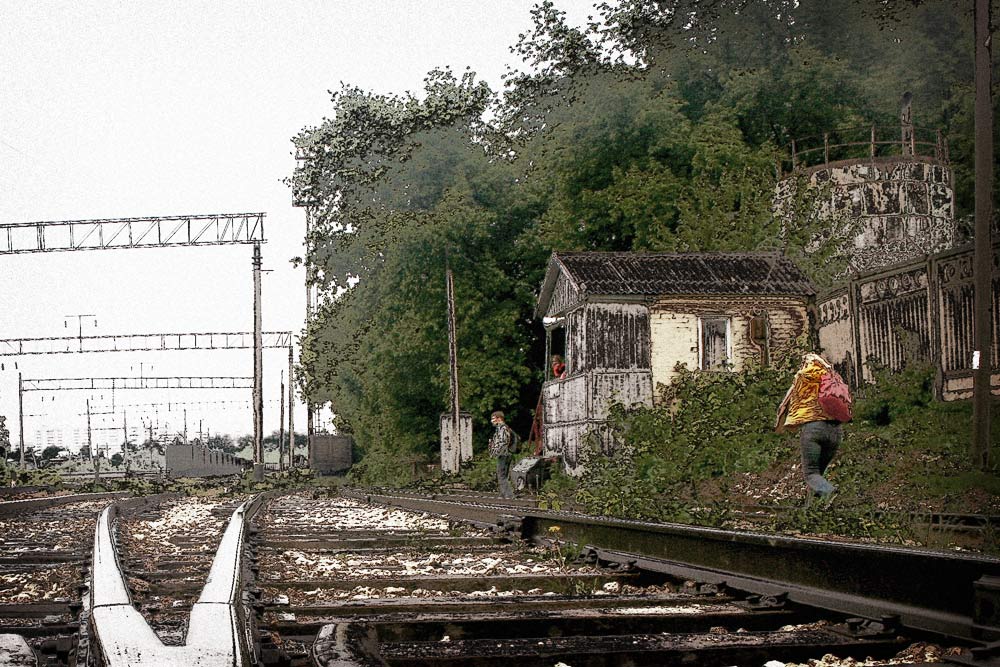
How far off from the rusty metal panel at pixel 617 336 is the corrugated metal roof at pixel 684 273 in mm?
406

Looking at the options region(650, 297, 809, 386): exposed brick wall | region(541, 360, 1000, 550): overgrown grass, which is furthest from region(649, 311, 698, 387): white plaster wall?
region(541, 360, 1000, 550): overgrown grass

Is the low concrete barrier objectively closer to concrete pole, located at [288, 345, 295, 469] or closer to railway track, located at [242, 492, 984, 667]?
railway track, located at [242, 492, 984, 667]

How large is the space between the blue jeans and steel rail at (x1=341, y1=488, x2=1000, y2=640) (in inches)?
108

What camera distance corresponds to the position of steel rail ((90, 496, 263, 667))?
102 inches

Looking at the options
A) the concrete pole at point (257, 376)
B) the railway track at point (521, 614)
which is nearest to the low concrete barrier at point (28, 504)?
the railway track at point (521, 614)

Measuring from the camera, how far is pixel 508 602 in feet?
15.7

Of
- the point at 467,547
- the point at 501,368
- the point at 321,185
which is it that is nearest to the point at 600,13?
the point at 321,185

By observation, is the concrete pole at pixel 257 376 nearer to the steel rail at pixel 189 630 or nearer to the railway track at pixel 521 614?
the railway track at pixel 521 614

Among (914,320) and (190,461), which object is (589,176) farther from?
(190,461)

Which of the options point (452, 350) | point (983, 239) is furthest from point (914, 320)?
point (452, 350)

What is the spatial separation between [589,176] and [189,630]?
100ft

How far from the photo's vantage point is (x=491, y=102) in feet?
139

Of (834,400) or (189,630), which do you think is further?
(834,400)

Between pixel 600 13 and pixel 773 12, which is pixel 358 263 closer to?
pixel 600 13
